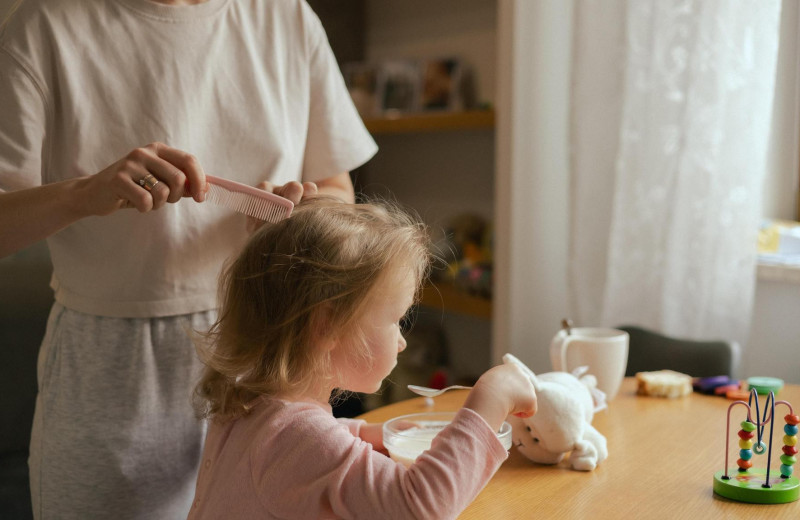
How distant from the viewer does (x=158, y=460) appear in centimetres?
112

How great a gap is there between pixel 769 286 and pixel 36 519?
1705 mm

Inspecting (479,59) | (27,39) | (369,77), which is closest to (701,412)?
(27,39)

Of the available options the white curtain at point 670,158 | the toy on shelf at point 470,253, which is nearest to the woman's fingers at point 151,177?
the white curtain at point 670,158

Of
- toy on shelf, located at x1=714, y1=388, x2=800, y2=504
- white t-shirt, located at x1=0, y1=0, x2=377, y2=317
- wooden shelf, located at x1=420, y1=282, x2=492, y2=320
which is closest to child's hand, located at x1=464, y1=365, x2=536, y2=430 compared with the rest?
toy on shelf, located at x1=714, y1=388, x2=800, y2=504

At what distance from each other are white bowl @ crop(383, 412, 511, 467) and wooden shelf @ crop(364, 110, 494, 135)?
1.65 m

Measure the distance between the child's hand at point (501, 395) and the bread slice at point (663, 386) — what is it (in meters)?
0.55

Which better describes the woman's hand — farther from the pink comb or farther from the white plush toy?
the white plush toy

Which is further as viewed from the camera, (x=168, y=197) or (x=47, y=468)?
(x=47, y=468)

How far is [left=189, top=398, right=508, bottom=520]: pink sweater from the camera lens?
2.53 ft

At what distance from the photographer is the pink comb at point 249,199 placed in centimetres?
A: 91

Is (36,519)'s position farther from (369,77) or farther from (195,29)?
(369,77)

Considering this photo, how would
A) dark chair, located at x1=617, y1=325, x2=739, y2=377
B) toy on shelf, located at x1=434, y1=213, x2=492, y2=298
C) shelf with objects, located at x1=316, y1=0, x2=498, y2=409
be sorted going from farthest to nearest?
1. shelf with objects, located at x1=316, y1=0, x2=498, y2=409
2. toy on shelf, located at x1=434, y1=213, x2=492, y2=298
3. dark chair, located at x1=617, y1=325, x2=739, y2=377

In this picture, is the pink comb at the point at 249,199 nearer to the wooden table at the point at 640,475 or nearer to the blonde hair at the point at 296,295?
the blonde hair at the point at 296,295

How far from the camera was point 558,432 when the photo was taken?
1.02 m
